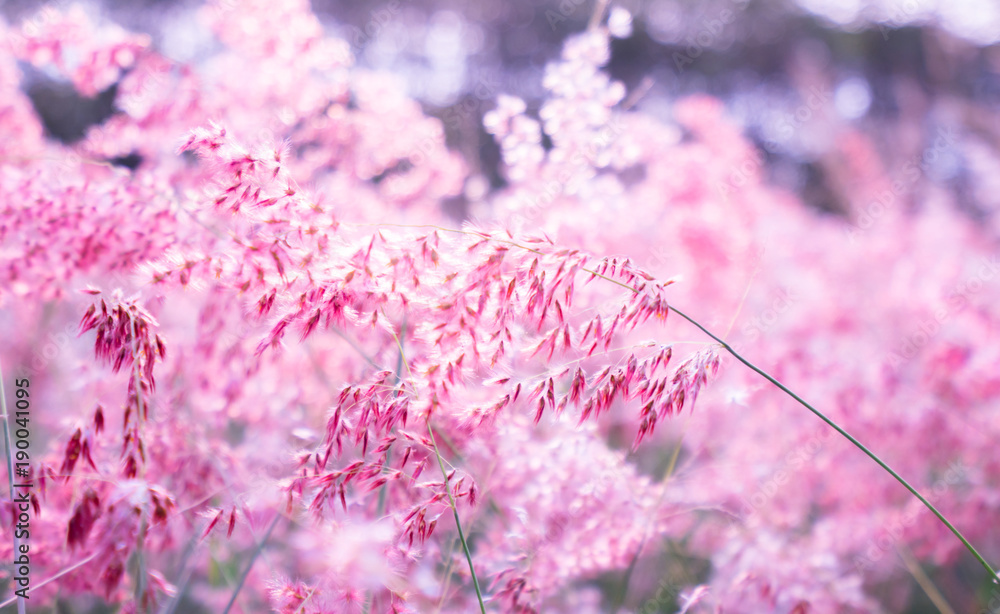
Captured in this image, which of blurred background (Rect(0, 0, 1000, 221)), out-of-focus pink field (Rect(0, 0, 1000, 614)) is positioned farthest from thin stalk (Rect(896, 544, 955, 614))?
blurred background (Rect(0, 0, 1000, 221))

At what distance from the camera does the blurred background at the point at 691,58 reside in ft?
39.1

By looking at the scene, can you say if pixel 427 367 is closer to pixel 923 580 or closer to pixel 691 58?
pixel 923 580

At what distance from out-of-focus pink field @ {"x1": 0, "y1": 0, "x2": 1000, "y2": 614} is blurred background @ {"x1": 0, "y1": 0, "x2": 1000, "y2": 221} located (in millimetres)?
7383

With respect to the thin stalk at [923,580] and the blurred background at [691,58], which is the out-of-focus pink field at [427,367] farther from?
the blurred background at [691,58]

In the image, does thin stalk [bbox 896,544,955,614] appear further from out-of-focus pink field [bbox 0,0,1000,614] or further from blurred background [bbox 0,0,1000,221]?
blurred background [bbox 0,0,1000,221]

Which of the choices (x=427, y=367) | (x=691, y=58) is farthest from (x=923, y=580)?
(x=691, y=58)

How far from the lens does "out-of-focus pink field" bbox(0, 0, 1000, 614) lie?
119cm

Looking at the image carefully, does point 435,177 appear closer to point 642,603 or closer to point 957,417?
point 642,603

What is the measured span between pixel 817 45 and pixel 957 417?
18.1 metres

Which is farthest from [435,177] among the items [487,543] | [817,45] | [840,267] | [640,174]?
[817,45]

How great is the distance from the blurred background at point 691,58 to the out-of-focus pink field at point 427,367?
7383mm

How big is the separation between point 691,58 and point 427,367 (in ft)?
52.8

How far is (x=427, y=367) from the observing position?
3.85 feet

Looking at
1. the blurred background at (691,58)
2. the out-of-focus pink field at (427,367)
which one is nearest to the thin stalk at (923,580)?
the out-of-focus pink field at (427,367)
